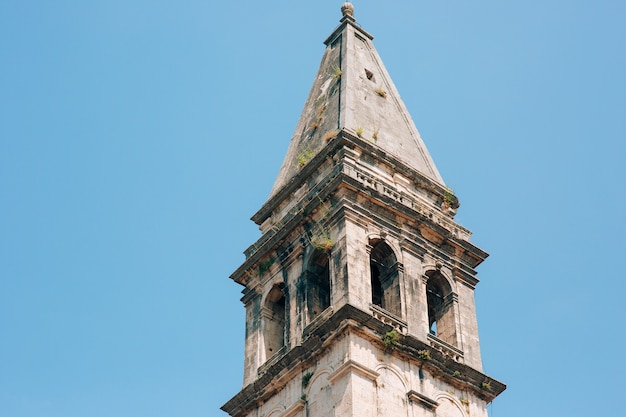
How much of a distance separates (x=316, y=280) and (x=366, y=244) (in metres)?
2.07

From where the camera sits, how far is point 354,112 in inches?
1699

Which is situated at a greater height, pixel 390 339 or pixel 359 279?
pixel 359 279

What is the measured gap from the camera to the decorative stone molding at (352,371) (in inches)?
1352

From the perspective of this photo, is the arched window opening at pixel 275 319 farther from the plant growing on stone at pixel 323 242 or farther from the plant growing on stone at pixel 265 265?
the plant growing on stone at pixel 323 242

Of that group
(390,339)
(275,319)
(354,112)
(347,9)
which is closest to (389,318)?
(390,339)

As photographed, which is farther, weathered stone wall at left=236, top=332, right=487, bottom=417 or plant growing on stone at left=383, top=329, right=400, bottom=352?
plant growing on stone at left=383, top=329, right=400, bottom=352

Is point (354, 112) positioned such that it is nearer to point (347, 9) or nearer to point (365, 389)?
point (347, 9)

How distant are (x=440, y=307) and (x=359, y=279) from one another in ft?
12.5

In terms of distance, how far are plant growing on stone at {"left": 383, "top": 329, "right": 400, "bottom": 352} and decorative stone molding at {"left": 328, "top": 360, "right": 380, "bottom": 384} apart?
3.74ft

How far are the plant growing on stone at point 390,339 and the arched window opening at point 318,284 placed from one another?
2.99 m

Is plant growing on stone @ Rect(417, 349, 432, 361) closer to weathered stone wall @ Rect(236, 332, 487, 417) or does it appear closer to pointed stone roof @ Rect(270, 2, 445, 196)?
weathered stone wall @ Rect(236, 332, 487, 417)

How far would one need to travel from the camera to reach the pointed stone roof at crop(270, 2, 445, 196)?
42781 mm

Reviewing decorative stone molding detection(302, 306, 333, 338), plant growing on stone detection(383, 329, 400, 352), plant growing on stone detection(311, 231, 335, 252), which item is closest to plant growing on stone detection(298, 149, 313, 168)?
plant growing on stone detection(311, 231, 335, 252)

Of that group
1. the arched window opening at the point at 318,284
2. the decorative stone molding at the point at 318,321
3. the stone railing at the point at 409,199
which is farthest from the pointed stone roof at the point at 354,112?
the decorative stone molding at the point at 318,321
